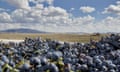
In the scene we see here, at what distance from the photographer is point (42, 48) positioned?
27.4 ft

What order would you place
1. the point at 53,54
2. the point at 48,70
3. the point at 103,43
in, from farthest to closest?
the point at 103,43, the point at 53,54, the point at 48,70

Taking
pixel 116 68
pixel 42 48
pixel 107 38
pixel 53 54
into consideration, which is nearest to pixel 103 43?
pixel 107 38

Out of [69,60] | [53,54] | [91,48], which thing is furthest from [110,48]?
[53,54]

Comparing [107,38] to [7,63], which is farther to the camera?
[107,38]

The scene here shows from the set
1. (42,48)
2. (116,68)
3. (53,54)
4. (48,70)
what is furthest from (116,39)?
(48,70)

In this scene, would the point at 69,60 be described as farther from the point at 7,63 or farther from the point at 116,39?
the point at 116,39

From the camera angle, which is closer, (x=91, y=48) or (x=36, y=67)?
(x=36, y=67)

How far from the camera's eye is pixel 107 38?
870cm

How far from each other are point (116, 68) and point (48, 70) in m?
1.59

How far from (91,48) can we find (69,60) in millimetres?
2491

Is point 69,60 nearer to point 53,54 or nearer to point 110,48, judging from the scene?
point 53,54

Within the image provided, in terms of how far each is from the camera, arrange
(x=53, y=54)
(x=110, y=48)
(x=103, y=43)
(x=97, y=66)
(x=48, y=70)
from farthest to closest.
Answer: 1. (x=103, y=43)
2. (x=110, y=48)
3. (x=97, y=66)
4. (x=53, y=54)
5. (x=48, y=70)

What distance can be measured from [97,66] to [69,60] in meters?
0.48

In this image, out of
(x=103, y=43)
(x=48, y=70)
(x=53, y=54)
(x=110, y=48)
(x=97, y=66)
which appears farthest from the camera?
(x=103, y=43)
